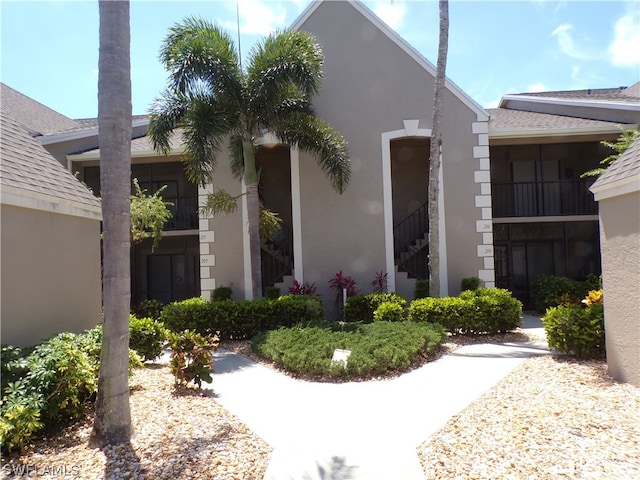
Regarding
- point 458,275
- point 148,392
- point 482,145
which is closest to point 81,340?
point 148,392

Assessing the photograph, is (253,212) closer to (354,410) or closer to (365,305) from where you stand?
(365,305)

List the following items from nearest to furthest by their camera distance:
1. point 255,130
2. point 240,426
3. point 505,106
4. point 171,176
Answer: point 240,426
point 255,130
point 171,176
point 505,106

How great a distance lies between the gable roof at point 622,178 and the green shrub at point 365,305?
5.64 metres

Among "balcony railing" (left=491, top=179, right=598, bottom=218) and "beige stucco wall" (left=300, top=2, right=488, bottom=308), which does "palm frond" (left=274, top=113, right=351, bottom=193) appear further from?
"balcony railing" (left=491, top=179, right=598, bottom=218)

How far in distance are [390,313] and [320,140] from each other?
185 inches

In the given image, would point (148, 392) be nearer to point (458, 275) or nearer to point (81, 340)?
point (81, 340)

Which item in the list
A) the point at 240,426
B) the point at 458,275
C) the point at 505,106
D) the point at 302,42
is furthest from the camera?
the point at 505,106

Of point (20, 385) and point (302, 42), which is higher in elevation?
point (302, 42)

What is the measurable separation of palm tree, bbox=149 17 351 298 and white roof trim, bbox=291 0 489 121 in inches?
107

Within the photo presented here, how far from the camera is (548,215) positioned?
15.3 metres

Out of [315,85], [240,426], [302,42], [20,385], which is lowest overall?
[240,426]

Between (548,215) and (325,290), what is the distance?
348 inches

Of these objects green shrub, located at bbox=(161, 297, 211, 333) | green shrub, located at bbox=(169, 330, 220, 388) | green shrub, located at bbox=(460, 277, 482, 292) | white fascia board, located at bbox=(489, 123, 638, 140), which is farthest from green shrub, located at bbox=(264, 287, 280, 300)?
white fascia board, located at bbox=(489, 123, 638, 140)

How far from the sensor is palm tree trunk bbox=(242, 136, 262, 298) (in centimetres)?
1082
